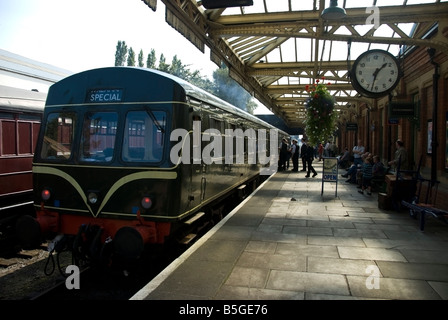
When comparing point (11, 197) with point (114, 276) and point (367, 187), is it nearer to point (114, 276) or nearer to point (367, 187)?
point (114, 276)

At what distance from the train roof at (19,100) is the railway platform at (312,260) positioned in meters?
5.30

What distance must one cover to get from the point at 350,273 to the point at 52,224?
4053 millimetres

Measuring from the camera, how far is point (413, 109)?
9.97 meters

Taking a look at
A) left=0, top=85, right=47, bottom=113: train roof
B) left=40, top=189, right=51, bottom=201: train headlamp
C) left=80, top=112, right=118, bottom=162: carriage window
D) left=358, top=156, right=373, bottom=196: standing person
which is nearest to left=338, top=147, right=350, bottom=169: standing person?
left=358, top=156, right=373, bottom=196: standing person

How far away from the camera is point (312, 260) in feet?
16.1

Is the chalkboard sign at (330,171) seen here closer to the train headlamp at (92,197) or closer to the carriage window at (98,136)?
the carriage window at (98,136)

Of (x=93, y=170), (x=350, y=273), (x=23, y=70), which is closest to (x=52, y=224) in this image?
(x=93, y=170)

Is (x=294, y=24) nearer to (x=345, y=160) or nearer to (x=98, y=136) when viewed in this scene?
(x=98, y=136)

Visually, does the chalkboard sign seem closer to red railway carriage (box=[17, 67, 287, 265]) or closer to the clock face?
the clock face

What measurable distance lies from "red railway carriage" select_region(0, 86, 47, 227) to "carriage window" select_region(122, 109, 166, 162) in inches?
168

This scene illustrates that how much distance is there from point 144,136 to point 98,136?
0.72m

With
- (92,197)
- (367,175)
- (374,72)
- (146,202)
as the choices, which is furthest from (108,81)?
(367,175)

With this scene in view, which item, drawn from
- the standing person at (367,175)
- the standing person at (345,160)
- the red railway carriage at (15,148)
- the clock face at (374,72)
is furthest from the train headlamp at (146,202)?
the standing person at (345,160)
